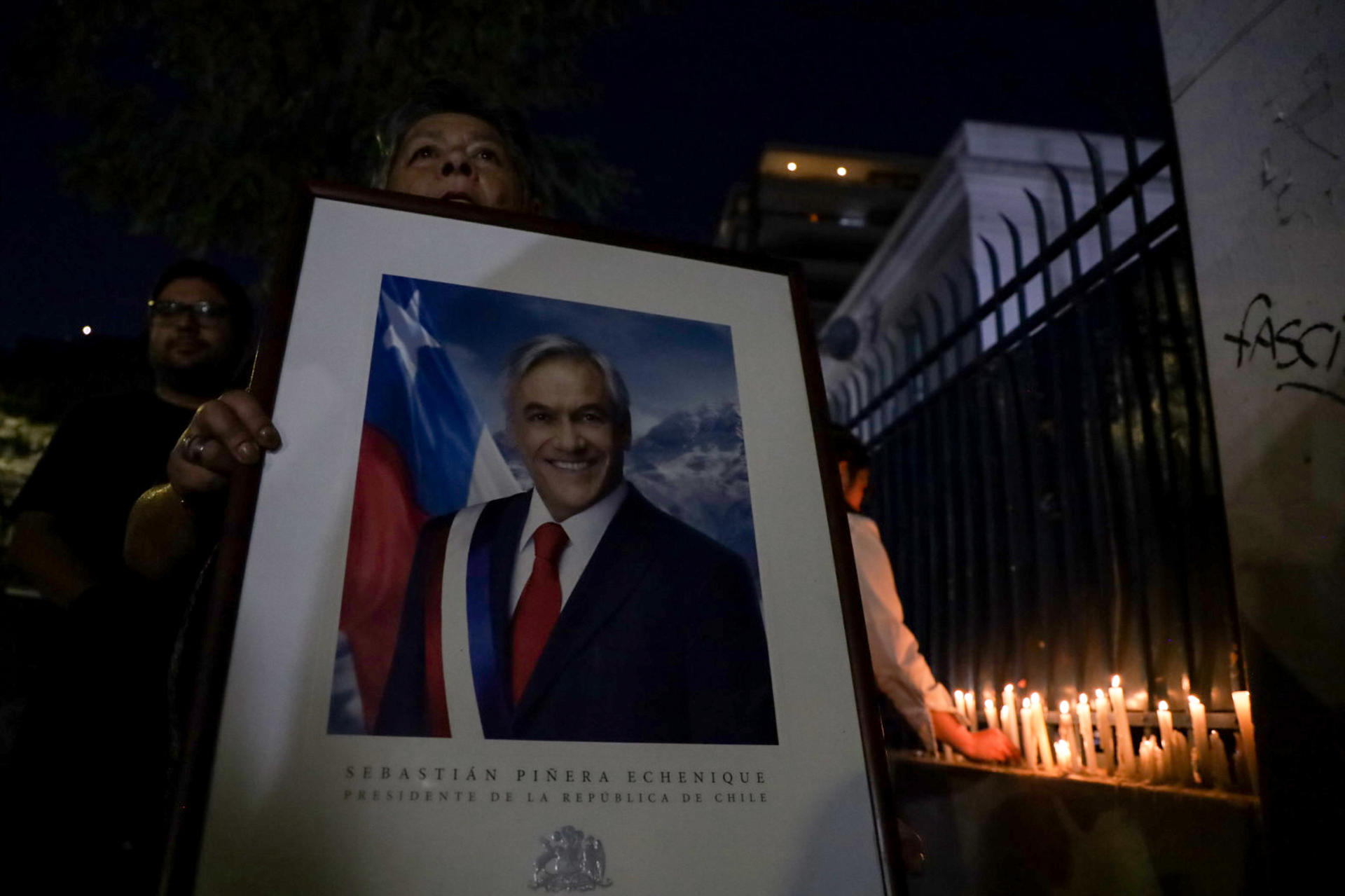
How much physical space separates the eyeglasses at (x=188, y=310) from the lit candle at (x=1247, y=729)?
2.66 metres

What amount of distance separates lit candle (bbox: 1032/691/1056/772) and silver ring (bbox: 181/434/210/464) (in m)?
2.69

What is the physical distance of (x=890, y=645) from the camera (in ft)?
10.3

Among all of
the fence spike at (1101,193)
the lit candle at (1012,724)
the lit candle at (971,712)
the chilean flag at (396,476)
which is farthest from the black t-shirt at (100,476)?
the fence spike at (1101,193)

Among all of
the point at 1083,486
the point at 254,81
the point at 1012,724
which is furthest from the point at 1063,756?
the point at 254,81

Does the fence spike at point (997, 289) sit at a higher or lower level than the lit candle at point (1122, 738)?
higher

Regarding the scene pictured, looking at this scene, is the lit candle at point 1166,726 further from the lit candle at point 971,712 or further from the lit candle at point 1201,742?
the lit candle at point 971,712

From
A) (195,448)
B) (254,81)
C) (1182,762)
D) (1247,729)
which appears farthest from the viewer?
(254,81)

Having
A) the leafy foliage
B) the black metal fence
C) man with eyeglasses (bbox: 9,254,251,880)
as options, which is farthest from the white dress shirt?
the leafy foliage

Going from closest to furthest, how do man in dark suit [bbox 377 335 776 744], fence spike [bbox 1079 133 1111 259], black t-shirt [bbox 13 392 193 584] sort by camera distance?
man in dark suit [bbox 377 335 776 744], black t-shirt [bbox 13 392 193 584], fence spike [bbox 1079 133 1111 259]

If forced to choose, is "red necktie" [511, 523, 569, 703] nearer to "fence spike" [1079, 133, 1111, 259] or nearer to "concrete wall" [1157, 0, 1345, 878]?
"concrete wall" [1157, 0, 1345, 878]

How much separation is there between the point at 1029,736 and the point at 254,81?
745cm

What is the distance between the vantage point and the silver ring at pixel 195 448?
105 centimetres

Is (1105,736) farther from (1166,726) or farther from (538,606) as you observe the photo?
(538,606)

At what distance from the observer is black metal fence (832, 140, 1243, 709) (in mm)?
2832
